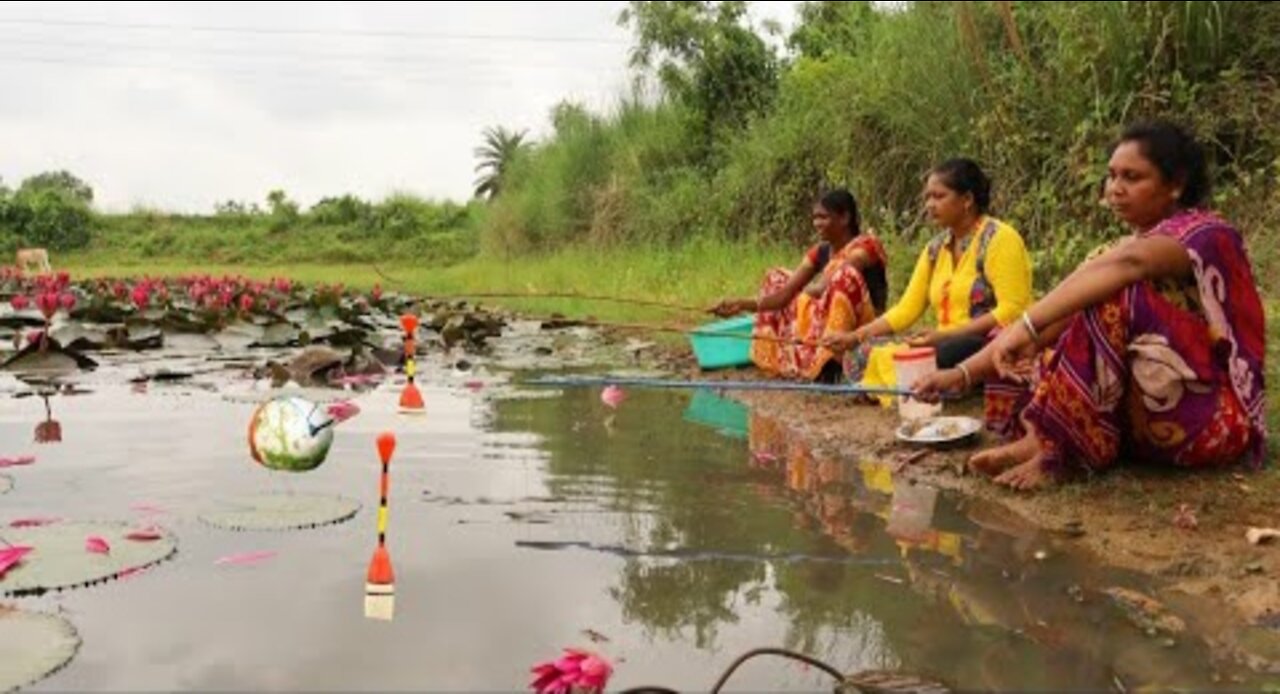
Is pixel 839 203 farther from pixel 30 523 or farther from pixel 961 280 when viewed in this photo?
pixel 30 523

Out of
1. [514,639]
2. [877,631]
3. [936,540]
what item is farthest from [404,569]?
→ [936,540]

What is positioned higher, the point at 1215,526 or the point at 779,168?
the point at 779,168

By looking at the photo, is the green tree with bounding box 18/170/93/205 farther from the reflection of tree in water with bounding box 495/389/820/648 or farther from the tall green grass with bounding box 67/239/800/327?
the reflection of tree in water with bounding box 495/389/820/648

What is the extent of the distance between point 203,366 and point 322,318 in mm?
2588

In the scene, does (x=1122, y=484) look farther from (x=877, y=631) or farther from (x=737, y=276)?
(x=737, y=276)

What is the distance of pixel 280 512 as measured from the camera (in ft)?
10.2

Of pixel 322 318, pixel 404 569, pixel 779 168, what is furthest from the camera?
pixel 779 168

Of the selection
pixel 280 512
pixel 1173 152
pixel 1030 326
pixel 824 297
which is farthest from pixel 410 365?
pixel 824 297

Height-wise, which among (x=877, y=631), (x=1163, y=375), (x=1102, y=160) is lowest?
(x=877, y=631)

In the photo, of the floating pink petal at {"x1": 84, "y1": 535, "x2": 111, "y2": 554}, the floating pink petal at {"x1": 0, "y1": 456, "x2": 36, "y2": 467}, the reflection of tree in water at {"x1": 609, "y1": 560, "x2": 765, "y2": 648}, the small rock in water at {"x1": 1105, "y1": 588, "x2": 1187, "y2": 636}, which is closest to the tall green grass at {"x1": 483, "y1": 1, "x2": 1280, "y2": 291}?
the small rock in water at {"x1": 1105, "y1": 588, "x2": 1187, "y2": 636}

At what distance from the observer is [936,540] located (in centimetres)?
308

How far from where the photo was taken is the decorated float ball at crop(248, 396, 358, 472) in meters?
2.81

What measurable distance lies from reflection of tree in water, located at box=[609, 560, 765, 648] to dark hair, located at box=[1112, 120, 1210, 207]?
168 centimetres

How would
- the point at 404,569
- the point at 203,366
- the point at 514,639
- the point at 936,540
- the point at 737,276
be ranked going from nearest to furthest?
the point at 514,639 < the point at 404,569 < the point at 936,540 < the point at 203,366 < the point at 737,276
